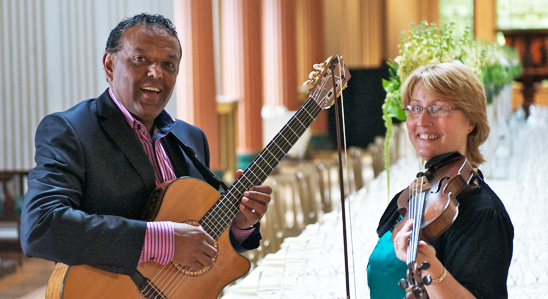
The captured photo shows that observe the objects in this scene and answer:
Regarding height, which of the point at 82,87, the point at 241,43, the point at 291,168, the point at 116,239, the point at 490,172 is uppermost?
the point at 241,43

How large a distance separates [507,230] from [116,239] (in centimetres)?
113

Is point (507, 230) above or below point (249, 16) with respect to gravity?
below

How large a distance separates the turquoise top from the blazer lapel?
2.59 ft

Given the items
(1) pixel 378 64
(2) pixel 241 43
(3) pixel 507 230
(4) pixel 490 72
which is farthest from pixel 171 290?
(1) pixel 378 64

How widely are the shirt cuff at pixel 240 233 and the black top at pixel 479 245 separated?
81 cm

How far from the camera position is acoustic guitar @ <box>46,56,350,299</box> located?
6.11 ft

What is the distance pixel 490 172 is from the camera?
5426mm

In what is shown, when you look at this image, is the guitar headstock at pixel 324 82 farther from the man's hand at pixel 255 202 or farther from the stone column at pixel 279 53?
the stone column at pixel 279 53

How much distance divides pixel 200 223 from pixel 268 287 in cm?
33

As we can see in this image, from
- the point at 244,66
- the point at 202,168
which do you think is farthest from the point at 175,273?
the point at 244,66

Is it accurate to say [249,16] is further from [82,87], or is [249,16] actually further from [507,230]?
[507,230]

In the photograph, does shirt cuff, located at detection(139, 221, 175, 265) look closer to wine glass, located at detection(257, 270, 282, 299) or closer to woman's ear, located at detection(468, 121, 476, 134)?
wine glass, located at detection(257, 270, 282, 299)

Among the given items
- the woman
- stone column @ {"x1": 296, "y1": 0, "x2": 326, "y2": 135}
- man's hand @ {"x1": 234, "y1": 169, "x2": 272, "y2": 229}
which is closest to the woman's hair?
the woman

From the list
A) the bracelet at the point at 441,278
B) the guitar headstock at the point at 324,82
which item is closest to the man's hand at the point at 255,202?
the guitar headstock at the point at 324,82
